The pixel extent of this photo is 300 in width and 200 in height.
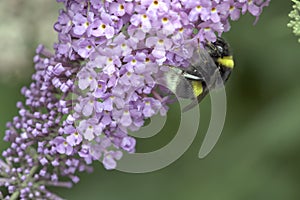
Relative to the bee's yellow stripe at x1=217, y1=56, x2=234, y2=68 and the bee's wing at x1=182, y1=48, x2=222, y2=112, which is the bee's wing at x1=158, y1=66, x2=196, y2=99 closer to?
the bee's wing at x1=182, y1=48, x2=222, y2=112

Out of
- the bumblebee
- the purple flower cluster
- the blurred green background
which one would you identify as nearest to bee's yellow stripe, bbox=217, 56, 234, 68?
the bumblebee

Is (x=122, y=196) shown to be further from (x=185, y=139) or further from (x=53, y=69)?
(x=53, y=69)

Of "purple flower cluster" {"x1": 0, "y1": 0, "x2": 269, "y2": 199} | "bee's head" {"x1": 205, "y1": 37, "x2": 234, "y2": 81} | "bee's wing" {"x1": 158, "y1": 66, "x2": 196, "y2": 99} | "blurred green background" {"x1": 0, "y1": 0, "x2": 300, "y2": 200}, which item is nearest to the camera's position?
"purple flower cluster" {"x1": 0, "y1": 0, "x2": 269, "y2": 199}

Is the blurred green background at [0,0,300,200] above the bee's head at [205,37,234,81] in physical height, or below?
below

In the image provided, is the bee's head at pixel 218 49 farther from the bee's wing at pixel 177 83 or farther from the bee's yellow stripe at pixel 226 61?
the bee's wing at pixel 177 83

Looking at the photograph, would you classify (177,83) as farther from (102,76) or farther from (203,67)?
(102,76)

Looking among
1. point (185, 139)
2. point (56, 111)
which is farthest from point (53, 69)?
point (185, 139)

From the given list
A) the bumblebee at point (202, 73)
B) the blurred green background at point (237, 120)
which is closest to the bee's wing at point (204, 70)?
the bumblebee at point (202, 73)
